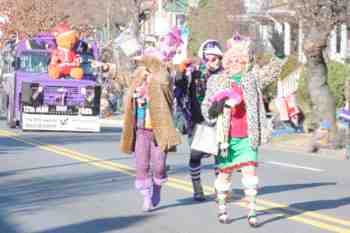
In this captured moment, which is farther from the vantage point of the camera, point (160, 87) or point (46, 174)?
point (46, 174)

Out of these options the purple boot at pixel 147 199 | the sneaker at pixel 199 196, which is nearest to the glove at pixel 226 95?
the purple boot at pixel 147 199

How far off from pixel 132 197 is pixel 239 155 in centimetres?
308

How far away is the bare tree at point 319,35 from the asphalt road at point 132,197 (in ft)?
14.4

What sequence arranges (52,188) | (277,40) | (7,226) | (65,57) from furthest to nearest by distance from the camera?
1. (277,40)
2. (65,57)
3. (52,188)
4. (7,226)

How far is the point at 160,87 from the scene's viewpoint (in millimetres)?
12109

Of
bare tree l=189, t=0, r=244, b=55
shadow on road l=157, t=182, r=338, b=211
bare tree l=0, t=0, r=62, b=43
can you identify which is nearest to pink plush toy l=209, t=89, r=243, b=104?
shadow on road l=157, t=182, r=338, b=211

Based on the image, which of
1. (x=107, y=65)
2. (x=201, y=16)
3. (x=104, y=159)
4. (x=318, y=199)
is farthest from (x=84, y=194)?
(x=201, y=16)

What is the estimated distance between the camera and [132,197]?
13.9m

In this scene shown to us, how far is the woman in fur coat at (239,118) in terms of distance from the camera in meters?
11.0

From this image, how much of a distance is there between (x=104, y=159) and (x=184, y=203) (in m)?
6.81

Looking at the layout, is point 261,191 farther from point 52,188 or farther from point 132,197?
point 52,188

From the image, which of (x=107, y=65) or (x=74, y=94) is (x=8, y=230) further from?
(x=74, y=94)

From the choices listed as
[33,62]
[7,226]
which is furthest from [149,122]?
[33,62]

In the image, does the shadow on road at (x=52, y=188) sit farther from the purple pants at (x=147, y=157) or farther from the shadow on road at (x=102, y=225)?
the purple pants at (x=147, y=157)
